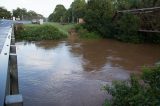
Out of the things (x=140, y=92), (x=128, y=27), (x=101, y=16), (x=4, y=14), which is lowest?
(x=140, y=92)

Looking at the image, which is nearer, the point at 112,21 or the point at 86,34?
the point at 112,21

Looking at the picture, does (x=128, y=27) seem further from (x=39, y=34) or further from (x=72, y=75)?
(x=72, y=75)

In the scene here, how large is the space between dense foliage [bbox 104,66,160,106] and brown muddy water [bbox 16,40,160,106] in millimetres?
1940

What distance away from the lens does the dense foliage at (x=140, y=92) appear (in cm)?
552

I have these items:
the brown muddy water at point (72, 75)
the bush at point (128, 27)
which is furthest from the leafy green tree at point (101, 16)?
the brown muddy water at point (72, 75)

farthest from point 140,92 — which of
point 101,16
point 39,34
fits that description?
point 101,16

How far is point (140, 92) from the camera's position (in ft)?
19.3

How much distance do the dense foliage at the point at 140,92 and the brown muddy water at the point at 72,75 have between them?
194 centimetres

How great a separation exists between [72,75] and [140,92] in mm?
6342

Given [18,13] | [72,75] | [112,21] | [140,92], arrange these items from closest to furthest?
[140,92]
[72,75]
[112,21]
[18,13]

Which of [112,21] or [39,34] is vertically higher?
[112,21]

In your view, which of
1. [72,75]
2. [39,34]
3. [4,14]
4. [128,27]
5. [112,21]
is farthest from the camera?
[4,14]

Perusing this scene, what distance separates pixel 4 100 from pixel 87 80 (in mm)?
8339

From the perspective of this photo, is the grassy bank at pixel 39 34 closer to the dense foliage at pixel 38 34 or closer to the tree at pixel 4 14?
the dense foliage at pixel 38 34
